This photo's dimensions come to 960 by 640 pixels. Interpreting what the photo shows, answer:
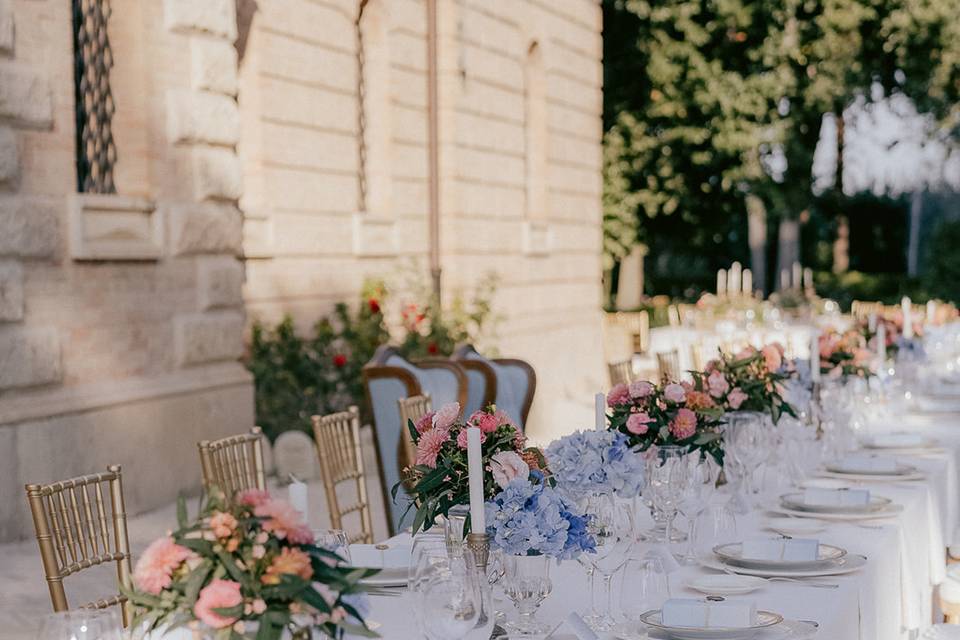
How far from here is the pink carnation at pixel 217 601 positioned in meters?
2.08

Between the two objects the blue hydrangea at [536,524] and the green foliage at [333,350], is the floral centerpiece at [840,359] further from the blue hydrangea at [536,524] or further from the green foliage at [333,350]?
the green foliage at [333,350]

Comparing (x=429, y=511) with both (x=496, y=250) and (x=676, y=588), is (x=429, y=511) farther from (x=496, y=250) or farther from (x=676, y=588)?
(x=496, y=250)

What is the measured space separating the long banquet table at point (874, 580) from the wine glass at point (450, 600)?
59 mm

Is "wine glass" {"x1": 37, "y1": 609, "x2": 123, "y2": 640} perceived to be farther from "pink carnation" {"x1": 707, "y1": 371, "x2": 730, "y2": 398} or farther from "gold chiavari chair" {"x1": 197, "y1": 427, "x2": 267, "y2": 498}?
"pink carnation" {"x1": 707, "y1": 371, "x2": 730, "y2": 398}

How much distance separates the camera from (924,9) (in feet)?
69.2

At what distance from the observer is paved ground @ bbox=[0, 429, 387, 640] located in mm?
6223

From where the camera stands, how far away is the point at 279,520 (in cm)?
214

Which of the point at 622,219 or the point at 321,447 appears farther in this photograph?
the point at 622,219

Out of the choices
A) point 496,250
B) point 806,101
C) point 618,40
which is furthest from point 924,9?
point 496,250

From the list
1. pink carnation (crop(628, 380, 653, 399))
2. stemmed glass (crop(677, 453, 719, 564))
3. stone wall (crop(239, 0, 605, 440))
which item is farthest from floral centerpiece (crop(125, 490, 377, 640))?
stone wall (crop(239, 0, 605, 440))

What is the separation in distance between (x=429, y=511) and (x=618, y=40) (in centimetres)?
2062

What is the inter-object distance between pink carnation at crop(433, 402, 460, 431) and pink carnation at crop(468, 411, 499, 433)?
0.04m

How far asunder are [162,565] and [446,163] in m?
11.5

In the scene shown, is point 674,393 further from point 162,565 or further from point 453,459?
point 162,565
